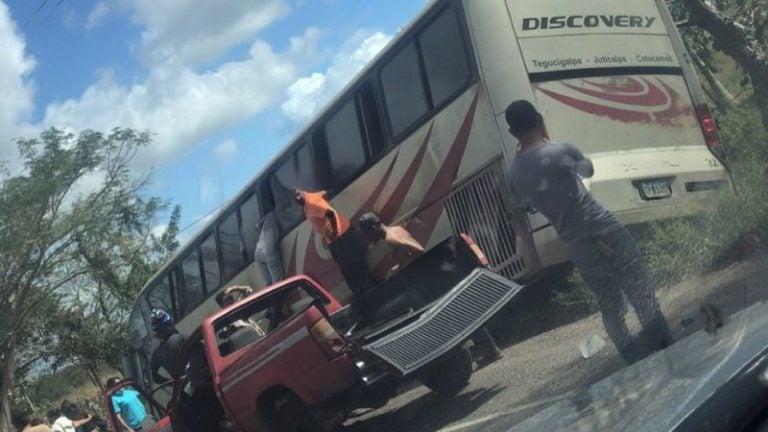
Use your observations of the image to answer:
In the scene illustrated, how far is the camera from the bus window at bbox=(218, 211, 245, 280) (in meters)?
14.4

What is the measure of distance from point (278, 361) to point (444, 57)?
3552 mm

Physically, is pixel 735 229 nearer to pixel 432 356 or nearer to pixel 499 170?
pixel 499 170

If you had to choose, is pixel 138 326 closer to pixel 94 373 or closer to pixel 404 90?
pixel 404 90

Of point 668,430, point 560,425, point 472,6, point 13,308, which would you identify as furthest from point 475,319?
point 13,308

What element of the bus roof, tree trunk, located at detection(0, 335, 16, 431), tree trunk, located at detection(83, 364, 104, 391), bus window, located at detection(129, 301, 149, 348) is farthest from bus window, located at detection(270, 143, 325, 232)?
tree trunk, located at detection(83, 364, 104, 391)

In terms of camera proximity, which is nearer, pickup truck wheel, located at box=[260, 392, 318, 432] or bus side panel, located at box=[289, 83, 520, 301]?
pickup truck wheel, located at box=[260, 392, 318, 432]

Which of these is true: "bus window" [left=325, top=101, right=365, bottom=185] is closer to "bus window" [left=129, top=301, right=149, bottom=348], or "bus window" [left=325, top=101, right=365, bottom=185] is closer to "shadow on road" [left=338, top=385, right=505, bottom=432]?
"shadow on road" [left=338, top=385, right=505, bottom=432]

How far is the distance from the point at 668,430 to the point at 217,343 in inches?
236

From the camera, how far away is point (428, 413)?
810cm

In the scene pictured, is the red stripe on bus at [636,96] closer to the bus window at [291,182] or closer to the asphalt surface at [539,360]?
the asphalt surface at [539,360]

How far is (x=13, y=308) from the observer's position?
24.5 metres

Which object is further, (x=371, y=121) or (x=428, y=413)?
(x=371, y=121)

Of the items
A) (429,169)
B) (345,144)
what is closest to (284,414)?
(429,169)

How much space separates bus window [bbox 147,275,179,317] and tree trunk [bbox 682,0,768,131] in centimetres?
1111
